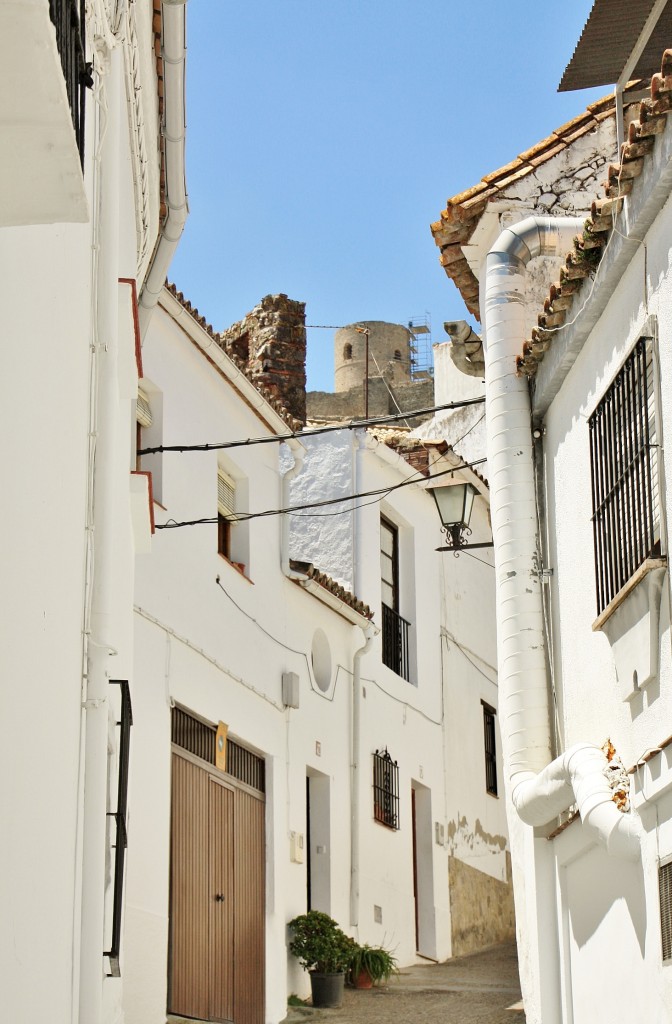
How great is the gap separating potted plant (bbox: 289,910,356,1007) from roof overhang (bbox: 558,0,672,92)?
29.8 feet

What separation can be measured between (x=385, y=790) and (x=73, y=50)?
1458cm

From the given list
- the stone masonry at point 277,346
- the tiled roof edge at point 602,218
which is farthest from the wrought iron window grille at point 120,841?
the stone masonry at point 277,346

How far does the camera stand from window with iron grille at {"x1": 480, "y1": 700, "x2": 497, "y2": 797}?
22766 millimetres

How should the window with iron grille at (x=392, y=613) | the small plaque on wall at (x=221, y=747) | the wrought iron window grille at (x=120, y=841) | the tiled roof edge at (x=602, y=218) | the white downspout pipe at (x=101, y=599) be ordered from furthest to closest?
1. the window with iron grille at (x=392, y=613)
2. the small plaque on wall at (x=221, y=747)
3. the tiled roof edge at (x=602, y=218)
4. the wrought iron window grille at (x=120, y=841)
5. the white downspout pipe at (x=101, y=599)

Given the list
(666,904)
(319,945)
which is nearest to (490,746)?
(319,945)

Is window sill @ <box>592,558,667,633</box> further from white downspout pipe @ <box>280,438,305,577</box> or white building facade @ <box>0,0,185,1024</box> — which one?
white downspout pipe @ <box>280,438,305,577</box>

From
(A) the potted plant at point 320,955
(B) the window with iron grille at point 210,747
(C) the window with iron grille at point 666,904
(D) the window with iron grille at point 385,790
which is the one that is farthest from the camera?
(D) the window with iron grille at point 385,790

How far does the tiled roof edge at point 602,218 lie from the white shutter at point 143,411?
4.01 m

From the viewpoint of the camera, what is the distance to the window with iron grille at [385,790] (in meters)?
18.2

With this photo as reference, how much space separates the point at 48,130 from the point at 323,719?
45.5ft

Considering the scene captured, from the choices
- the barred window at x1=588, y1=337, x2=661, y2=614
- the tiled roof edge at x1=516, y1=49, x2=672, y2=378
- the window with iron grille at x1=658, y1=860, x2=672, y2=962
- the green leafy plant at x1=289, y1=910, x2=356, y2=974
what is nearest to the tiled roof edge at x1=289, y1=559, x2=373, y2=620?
the green leafy plant at x1=289, y1=910, x2=356, y2=974

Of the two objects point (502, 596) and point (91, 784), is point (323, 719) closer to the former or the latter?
point (502, 596)

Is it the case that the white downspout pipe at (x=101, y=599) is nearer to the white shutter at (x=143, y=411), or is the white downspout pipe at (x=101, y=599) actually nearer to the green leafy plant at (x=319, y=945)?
the white shutter at (x=143, y=411)

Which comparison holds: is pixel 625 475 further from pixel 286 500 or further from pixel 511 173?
pixel 286 500
